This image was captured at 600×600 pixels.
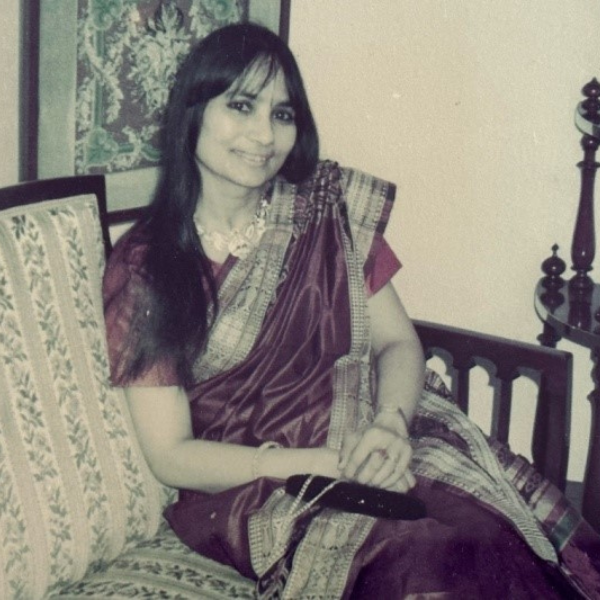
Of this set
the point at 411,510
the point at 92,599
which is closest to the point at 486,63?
the point at 411,510

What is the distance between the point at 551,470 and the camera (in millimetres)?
1562

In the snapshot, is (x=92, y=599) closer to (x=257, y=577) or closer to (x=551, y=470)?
(x=257, y=577)

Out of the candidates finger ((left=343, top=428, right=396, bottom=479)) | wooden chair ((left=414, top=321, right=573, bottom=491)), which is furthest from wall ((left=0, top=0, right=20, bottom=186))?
wooden chair ((left=414, top=321, right=573, bottom=491))

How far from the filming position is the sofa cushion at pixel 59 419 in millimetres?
1144

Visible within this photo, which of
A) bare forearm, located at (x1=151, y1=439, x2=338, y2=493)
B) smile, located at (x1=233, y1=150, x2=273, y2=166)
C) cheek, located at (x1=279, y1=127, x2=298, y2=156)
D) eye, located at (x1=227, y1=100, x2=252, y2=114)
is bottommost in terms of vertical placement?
bare forearm, located at (x1=151, y1=439, x2=338, y2=493)

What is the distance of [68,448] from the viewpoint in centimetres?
121

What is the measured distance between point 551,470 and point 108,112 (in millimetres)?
922

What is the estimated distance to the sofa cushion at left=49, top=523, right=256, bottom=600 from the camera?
3.99ft

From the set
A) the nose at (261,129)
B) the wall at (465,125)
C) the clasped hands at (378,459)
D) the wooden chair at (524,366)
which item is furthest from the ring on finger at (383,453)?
the wall at (465,125)

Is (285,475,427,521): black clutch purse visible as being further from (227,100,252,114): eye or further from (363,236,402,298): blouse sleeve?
(227,100,252,114): eye

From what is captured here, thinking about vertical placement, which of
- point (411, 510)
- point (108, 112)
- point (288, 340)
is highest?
point (108, 112)

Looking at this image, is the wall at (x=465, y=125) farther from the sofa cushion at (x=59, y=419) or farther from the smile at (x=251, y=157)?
the sofa cushion at (x=59, y=419)

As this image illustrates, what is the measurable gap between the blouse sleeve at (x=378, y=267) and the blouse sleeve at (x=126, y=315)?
1.28ft

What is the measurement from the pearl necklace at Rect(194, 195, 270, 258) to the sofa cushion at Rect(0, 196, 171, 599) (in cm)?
20
